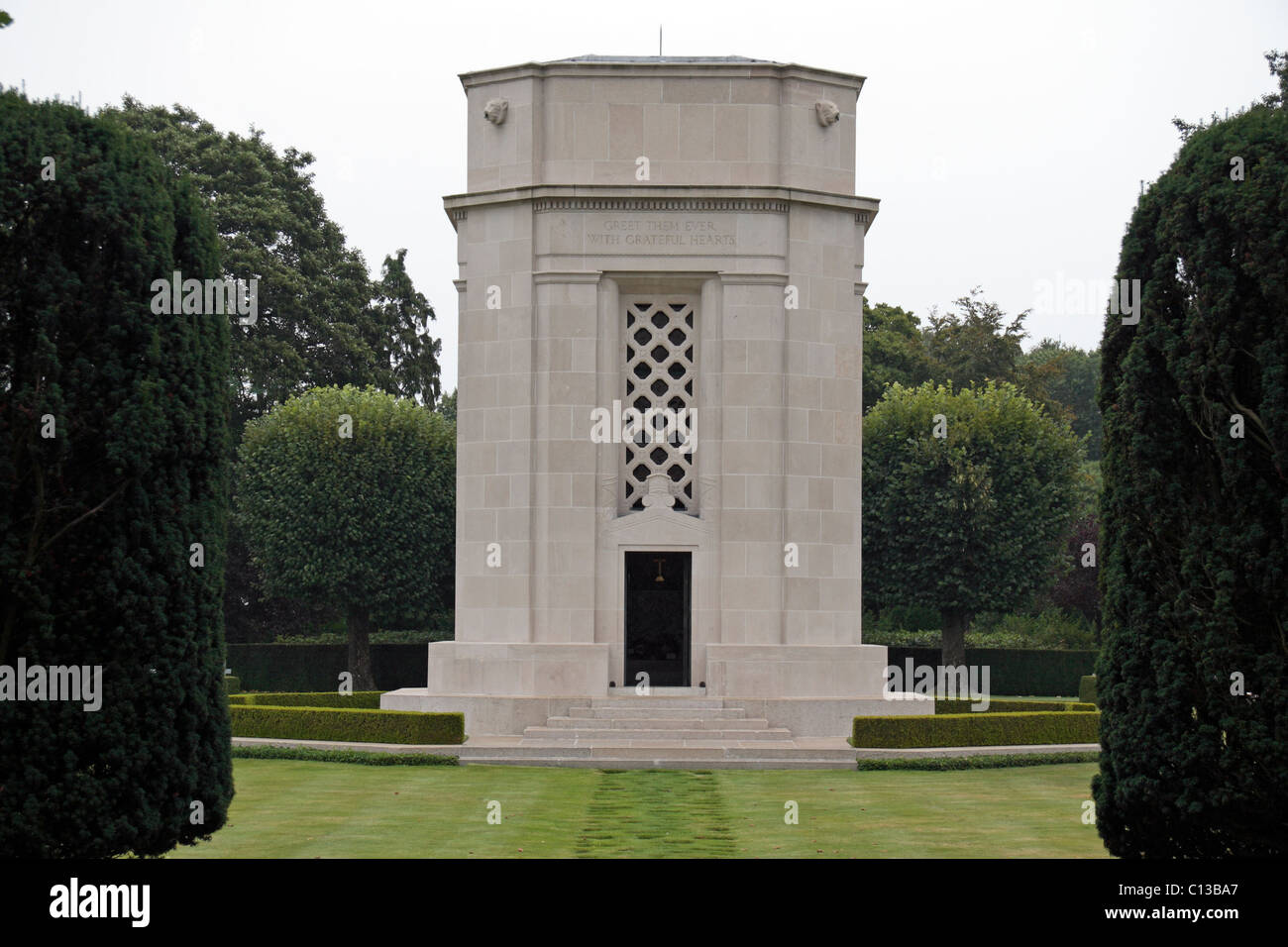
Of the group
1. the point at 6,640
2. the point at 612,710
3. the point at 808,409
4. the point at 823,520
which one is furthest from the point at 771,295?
the point at 6,640

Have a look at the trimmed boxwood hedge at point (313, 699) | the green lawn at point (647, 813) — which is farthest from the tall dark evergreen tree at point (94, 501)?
the trimmed boxwood hedge at point (313, 699)

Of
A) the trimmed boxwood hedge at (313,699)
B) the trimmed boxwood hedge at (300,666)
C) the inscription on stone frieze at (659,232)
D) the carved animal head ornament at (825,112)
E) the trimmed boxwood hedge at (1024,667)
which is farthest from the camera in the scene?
the trimmed boxwood hedge at (1024,667)

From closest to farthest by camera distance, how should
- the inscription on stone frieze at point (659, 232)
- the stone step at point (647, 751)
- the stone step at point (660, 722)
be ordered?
the stone step at point (647, 751) → the stone step at point (660, 722) → the inscription on stone frieze at point (659, 232)

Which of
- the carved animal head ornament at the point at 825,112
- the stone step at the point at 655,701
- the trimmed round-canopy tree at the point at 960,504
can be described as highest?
the carved animal head ornament at the point at 825,112

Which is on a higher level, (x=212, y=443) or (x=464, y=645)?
(x=212, y=443)

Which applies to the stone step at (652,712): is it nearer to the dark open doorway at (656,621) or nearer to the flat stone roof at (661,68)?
the dark open doorway at (656,621)

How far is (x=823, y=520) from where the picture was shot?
33.9 m

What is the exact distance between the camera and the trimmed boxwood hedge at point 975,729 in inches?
1175

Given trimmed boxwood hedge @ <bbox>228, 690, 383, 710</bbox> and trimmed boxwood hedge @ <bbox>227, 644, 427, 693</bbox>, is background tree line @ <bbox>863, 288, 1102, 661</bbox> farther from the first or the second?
trimmed boxwood hedge @ <bbox>228, 690, 383, 710</bbox>

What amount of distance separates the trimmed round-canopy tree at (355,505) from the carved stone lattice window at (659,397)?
17913 millimetres

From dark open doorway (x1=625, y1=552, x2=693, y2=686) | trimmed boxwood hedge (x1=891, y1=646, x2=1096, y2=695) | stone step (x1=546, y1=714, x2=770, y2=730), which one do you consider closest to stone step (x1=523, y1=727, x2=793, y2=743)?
stone step (x1=546, y1=714, x2=770, y2=730)

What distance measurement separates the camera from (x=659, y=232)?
3419 cm
